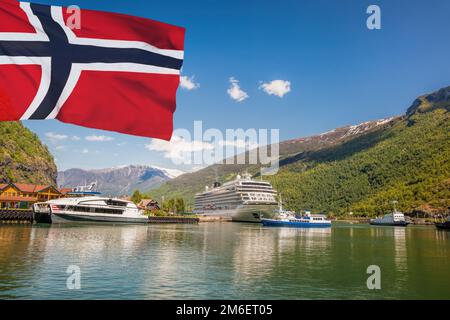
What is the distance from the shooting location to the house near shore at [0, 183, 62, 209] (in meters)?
104

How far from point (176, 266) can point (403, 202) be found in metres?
182

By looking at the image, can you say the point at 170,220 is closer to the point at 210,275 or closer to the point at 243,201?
the point at 243,201

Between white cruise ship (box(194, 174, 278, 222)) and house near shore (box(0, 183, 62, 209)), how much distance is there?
66121 millimetres

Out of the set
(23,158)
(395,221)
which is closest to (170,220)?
(23,158)

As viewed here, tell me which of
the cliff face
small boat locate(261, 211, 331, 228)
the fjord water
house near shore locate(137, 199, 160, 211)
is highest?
the cliff face

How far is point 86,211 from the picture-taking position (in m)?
93.4

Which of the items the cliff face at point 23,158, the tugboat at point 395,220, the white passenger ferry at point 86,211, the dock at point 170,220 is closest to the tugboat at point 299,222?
the dock at point 170,220

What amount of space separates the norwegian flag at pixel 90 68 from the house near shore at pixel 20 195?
4341 inches

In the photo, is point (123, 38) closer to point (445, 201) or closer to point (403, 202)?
point (445, 201)

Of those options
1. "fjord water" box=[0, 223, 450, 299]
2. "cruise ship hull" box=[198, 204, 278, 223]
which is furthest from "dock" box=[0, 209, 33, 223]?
"cruise ship hull" box=[198, 204, 278, 223]

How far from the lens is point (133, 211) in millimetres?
102875

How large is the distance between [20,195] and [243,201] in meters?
74.2

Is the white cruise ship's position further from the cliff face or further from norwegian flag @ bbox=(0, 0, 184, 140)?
norwegian flag @ bbox=(0, 0, 184, 140)

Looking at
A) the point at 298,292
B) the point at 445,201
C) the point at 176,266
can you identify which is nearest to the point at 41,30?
the point at 298,292
